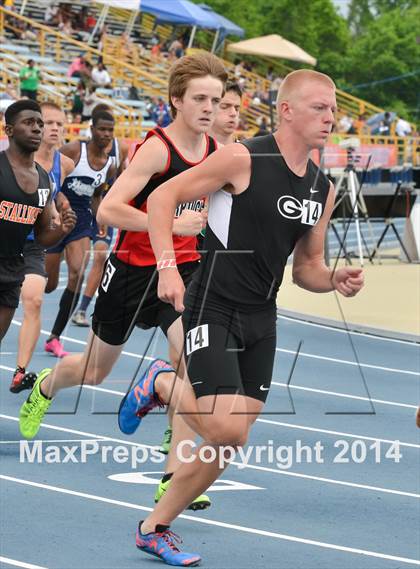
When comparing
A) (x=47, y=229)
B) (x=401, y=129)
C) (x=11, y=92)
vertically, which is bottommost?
(x=47, y=229)

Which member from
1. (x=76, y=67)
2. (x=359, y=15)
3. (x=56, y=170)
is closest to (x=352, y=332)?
(x=56, y=170)

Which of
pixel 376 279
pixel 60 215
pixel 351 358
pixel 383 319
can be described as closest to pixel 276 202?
pixel 60 215

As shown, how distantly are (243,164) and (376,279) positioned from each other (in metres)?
14.2

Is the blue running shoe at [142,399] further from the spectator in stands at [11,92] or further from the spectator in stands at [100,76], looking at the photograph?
the spectator in stands at [100,76]

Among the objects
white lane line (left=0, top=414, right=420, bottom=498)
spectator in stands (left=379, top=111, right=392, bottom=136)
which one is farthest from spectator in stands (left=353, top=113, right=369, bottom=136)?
white lane line (left=0, top=414, right=420, bottom=498)

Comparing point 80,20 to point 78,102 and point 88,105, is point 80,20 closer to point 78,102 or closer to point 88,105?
point 88,105

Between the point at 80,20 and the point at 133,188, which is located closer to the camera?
the point at 133,188

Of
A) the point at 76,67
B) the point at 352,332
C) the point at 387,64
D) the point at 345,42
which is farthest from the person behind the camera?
the point at 387,64

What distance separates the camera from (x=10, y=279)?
26.4ft

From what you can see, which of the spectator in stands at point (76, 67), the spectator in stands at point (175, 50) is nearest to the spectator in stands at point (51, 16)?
the spectator in stands at point (175, 50)

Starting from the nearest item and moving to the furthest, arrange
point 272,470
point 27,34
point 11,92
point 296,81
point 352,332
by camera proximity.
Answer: point 296,81
point 272,470
point 352,332
point 11,92
point 27,34

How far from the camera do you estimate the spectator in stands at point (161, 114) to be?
31875 mm

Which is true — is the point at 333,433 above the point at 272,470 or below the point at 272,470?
above

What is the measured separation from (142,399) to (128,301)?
0.62 metres
